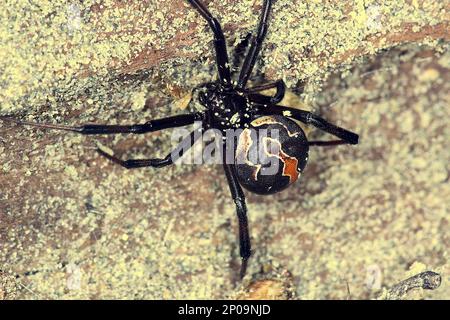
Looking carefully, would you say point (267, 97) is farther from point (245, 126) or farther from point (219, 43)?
point (219, 43)

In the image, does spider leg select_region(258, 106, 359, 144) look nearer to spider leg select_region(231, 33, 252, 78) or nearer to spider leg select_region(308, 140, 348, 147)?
spider leg select_region(308, 140, 348, 147)

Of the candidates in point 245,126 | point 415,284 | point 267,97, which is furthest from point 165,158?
point 415,284

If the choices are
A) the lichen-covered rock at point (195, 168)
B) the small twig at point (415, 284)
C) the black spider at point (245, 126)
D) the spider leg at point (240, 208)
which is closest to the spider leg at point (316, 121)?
the black spider at point (245, 126)

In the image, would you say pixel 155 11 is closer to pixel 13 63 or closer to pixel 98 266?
pixel 13 63

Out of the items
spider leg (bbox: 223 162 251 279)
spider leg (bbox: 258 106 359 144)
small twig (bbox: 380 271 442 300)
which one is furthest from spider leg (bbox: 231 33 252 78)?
small twig (bbox: 380 271 442 300)

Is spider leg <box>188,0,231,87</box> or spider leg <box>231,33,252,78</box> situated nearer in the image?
spider leg <box>188,0,231,87</box>

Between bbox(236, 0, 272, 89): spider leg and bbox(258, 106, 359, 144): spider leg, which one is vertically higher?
bbox(236, 0, 272, 89): spider leg
